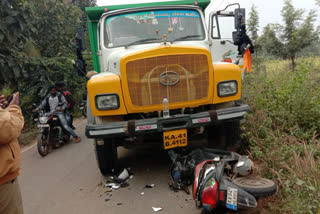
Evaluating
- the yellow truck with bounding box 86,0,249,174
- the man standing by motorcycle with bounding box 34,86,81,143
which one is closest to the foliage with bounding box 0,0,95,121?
the man standing by motorcycle with bounding box 34,86,81,143

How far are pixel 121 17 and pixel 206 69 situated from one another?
6.67ft

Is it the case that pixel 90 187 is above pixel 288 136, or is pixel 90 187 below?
below

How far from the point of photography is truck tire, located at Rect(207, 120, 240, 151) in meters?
3.87

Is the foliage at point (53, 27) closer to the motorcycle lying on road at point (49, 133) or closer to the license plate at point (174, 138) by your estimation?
the motorcycle lying on road at point (49, 133)

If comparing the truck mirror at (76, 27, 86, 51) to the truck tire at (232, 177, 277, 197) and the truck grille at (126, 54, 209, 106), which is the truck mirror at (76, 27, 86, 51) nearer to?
the truck grille at (126, 54, 209, 106)

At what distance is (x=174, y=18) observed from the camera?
4.55 meters

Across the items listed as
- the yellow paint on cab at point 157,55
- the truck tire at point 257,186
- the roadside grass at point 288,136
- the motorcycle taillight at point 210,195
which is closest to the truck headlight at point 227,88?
the yellow paint on cab at point 157,55

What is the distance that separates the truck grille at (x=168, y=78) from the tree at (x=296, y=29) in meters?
9.34

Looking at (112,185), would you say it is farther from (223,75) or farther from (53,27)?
(53,27)

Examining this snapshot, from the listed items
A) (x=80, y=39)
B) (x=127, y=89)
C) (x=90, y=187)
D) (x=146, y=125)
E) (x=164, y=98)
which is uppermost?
(x=80, y=39)

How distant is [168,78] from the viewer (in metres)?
3.40

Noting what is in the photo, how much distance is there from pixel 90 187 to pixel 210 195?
6.57ft

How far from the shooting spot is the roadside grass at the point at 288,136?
8.09 feet

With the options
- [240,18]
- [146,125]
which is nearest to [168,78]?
[146,125]
